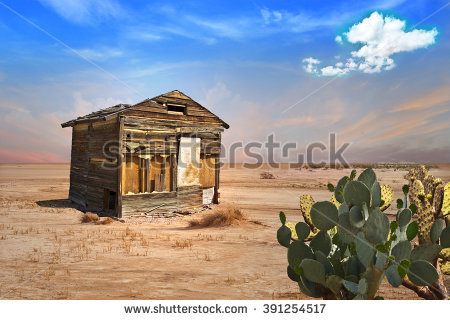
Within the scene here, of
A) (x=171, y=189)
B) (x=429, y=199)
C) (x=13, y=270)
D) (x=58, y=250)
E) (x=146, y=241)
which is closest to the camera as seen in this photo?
(x=429, y=199)

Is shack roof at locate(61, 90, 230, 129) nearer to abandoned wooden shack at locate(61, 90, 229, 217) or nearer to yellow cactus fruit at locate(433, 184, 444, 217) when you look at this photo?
abandoned wooden shack at locate(61, 90, 229, 217)

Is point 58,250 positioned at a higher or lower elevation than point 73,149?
lower

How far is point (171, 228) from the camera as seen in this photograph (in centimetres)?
1177

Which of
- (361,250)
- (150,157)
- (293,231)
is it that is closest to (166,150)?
(150,157)

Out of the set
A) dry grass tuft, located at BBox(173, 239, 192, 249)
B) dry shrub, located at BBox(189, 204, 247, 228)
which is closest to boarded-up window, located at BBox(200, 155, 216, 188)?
dry shrub, located at BBox(189, 204, 247, 228)

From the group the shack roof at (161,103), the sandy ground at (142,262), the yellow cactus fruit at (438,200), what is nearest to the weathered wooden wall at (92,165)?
the shack roof at (161,103)

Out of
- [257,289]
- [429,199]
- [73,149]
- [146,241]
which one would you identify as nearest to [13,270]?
[146,241]

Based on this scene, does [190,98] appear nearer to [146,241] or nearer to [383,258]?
[146,241]

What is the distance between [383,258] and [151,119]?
12471 millimetres

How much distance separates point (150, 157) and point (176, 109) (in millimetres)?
2819

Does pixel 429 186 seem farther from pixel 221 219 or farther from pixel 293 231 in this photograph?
pixel 221 219

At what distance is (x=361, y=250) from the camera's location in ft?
10.8

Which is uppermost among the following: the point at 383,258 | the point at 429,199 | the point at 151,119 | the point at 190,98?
the point at 190,98

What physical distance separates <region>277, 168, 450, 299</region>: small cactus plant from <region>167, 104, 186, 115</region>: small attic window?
12008mm
